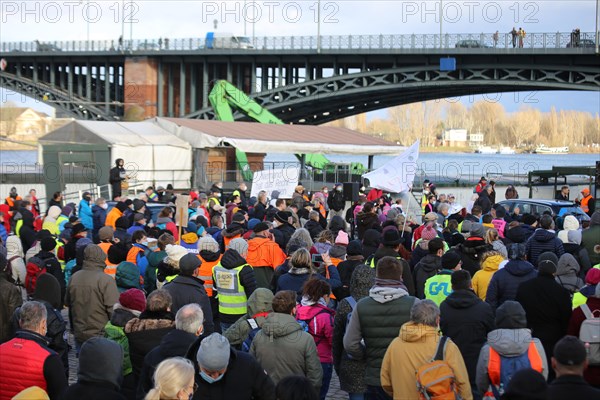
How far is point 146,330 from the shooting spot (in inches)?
277

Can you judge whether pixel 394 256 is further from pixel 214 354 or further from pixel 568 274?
pixel 214 354

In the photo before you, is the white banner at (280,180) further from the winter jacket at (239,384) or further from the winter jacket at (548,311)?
the winter jacket at (239,384)

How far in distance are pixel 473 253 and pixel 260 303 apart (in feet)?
10.9

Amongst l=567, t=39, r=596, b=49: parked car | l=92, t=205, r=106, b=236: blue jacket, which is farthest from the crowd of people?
l=567, t=39, r=596, b=49: parked car

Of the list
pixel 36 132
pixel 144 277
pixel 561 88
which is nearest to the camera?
pixel 144 277

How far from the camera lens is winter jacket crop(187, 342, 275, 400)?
5.71 metres

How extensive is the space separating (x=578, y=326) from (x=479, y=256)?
2892mm

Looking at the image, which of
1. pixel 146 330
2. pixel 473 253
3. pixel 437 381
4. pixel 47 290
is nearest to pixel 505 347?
pixel 437 381

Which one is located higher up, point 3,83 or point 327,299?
A: point 3,83

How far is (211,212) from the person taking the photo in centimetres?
1797

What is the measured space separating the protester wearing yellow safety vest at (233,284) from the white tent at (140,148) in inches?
931

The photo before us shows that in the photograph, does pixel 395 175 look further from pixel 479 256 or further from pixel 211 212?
pixel 479 256

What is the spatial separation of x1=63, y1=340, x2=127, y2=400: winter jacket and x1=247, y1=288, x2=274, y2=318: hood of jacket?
6.60 feet

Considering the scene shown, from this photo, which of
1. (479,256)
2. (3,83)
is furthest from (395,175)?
(3,83)
